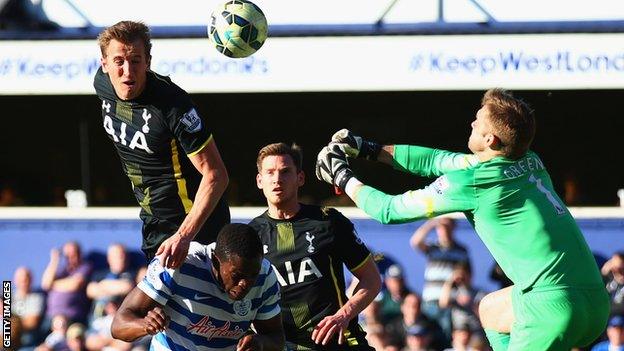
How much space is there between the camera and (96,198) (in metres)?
13.9

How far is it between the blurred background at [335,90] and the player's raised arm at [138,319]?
6.13 meters

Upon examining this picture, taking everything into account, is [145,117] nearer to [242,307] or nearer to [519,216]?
[242,307]

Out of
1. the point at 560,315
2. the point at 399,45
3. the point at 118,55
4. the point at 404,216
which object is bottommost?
the point at 560,315

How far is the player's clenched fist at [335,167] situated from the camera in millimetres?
6707

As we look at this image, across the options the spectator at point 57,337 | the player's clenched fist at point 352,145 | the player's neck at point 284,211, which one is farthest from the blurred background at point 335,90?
the player's clenched fist at point 352,145

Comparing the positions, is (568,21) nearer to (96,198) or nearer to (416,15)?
(416,15)

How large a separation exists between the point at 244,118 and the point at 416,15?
228 centimetres

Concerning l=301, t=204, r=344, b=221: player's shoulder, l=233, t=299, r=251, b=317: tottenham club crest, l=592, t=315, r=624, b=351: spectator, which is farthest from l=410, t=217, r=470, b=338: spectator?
l=233, t=299, r=251, b=317: tottenham club crest

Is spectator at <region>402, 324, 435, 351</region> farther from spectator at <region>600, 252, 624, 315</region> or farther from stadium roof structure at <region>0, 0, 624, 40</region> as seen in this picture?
stadium roof structure at <region>0, 0, 624, 40</region>

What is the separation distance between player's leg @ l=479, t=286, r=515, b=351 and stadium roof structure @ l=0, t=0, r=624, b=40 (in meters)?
6.21

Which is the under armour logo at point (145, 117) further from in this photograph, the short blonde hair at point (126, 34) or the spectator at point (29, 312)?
→ the spectator at point (29, 312)

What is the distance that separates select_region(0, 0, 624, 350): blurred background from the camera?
12492 mm

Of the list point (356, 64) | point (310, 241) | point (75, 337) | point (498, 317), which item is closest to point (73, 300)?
point (75, 337)

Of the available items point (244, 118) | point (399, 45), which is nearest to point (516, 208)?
point (399, 45)
